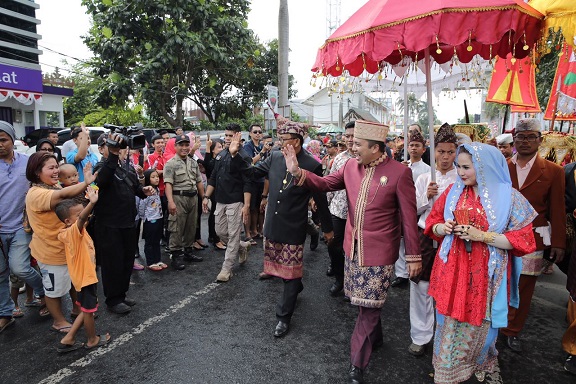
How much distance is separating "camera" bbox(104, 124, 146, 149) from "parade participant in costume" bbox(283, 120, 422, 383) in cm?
213

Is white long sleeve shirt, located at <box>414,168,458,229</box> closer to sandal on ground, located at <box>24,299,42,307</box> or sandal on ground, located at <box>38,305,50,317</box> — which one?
sandal on ground, located at <box>38,305,50,317</box>

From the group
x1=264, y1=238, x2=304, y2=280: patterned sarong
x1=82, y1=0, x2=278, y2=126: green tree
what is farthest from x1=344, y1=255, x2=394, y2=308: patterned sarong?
x1=82, y1=0, x2=278, y2=126: green tree

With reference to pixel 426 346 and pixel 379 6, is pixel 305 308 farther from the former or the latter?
pixel 379 6

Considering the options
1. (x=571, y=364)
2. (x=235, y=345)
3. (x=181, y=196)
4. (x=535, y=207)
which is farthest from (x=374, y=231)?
(x=181, y=196)

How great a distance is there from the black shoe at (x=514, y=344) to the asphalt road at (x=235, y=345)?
6 centimetres

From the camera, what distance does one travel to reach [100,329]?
360cm

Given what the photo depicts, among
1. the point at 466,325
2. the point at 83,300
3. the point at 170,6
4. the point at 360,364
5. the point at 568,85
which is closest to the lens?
the point at 466,325

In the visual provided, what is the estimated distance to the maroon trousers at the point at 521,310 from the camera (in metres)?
3.29

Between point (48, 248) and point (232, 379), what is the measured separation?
1963 mm

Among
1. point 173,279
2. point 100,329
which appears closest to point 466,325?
point 100,329

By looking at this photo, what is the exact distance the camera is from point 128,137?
3.77 metres

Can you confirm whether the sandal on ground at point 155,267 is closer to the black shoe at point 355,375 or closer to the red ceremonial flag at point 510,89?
the black shoe at point 355,375

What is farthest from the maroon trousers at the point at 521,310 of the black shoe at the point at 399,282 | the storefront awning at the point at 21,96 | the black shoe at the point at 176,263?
the storefront awning at the point at 21,96

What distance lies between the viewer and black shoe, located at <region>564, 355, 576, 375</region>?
2.96m
